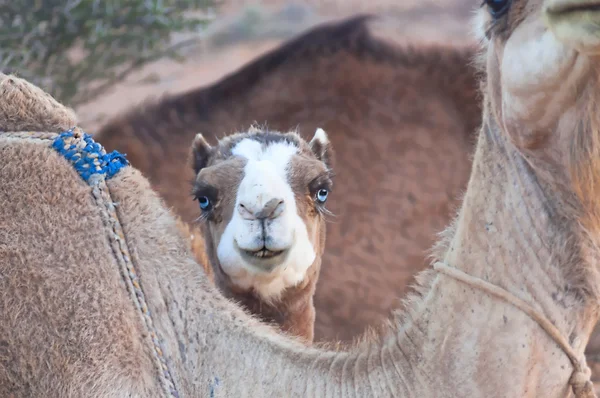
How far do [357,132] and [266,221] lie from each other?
12.2 feet

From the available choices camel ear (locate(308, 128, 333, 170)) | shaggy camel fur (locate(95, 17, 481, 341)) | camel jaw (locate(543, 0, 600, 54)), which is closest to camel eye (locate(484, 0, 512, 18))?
camel jaw (locate(543, 0, 600, 54))

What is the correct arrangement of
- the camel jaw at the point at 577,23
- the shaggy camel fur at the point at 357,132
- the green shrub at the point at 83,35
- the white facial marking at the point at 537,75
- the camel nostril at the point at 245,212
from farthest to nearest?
the shaggy camel fur at the point at 357,132 → the green shrub at the point at 83,35 → the camel nostril at the point at 245,212 → the white facial marking at the point at 537,75 → the camel jaw at the point at 577,23

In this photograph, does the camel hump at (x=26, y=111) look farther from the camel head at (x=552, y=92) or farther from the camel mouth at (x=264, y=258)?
the camel head at (x=552, y=92)

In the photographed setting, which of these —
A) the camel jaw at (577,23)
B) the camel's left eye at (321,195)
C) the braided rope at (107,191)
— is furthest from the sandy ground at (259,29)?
the camel jaw at (577,23)

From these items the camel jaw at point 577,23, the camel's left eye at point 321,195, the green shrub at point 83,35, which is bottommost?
the camel's left eye at point 321,195

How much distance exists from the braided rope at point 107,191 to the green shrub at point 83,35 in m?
3.38

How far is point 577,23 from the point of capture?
162 cm

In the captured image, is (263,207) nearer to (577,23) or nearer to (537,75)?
(537,75)

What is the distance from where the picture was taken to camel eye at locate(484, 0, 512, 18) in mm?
1916

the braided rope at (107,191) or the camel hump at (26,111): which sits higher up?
the camel hump at (26,111)

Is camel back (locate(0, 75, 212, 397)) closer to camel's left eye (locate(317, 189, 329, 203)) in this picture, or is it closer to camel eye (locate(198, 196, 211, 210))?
camel eye (locate(198, 196, 211, 210))

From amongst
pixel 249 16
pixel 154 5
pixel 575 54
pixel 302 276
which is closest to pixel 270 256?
pixel 302 276

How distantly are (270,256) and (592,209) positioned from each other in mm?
1669

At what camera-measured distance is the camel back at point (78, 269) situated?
2279 millimetres
